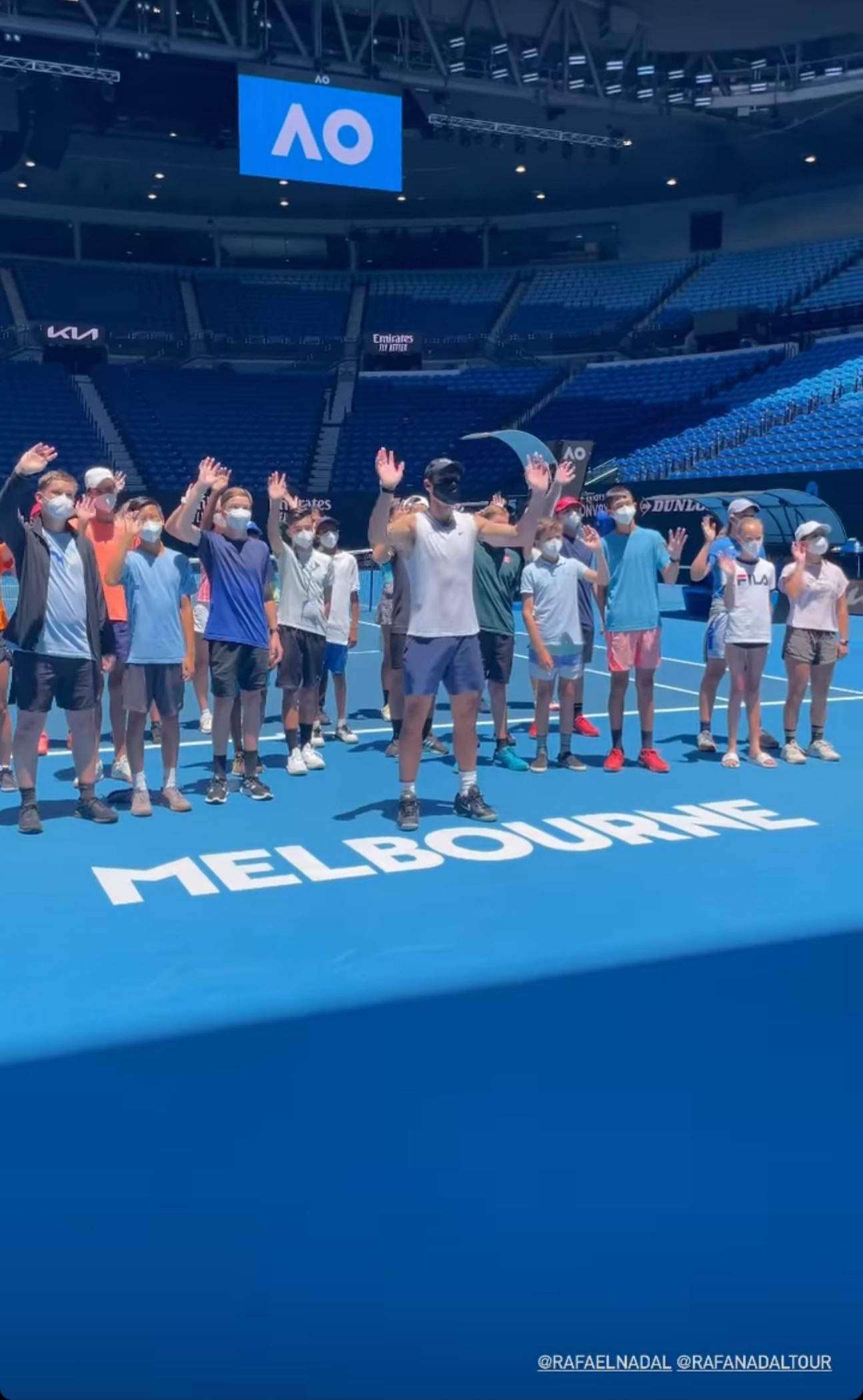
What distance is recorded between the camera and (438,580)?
21.8 ft

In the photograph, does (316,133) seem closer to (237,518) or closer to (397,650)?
(397,650)

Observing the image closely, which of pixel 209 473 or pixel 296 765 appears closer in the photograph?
pixel 209 473

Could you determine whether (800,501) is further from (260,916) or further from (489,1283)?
(489,1283)

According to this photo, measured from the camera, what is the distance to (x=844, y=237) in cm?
3738

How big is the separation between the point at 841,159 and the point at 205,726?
3507cm

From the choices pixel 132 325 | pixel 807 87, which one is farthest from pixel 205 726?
pixel 132 325

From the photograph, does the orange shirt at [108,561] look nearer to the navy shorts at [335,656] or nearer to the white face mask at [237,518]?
the white face mask at [237,518]

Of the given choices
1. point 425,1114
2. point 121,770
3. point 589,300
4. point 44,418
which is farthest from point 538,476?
point 589,300

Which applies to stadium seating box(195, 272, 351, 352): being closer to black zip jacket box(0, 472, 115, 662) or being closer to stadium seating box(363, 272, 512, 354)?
stadium seating box(363, 272, 512, 354)

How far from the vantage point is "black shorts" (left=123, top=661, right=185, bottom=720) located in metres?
6.91

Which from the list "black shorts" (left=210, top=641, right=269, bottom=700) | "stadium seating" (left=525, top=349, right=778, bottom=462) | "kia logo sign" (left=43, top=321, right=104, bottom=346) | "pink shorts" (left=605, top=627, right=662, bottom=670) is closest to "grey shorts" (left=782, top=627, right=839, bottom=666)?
"pink shorts" (left=605, top=627, right=662, bottom=670)

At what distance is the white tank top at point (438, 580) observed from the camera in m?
6.64

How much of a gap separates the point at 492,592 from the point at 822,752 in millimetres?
2631

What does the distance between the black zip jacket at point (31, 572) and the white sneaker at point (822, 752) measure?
5.03 metres
